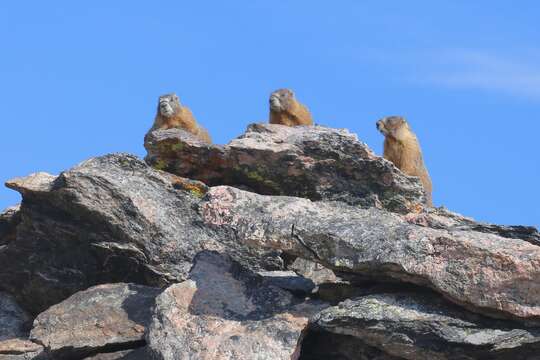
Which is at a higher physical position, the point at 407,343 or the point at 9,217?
the point at 9,217

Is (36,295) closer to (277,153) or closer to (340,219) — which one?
(277,153)

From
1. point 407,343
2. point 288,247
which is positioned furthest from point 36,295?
point 407,343

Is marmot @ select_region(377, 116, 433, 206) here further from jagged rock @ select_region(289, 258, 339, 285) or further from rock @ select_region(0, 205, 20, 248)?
rock @ select_region(0, 205, 20, 248)

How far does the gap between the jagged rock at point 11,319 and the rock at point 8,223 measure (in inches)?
54.3

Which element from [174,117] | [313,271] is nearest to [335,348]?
[313,271]

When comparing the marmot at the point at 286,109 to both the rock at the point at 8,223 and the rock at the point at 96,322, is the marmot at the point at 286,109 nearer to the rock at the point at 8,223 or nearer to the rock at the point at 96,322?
the rock at the point at 8,223

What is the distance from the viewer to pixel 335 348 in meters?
13.1

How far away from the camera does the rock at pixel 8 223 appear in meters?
18.4

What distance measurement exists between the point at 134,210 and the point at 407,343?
5.31 metres

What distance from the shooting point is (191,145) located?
18.8 meters

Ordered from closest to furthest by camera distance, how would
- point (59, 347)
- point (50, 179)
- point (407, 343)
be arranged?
1. point (407, 343)
2. point (59, 347)
3. point (50, 179)

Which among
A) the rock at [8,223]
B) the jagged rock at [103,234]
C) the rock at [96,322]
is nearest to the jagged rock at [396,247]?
the rock at [96,322]

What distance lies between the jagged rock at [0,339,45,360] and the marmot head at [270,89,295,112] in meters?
18.3

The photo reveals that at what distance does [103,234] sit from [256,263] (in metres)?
2.36
